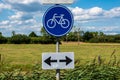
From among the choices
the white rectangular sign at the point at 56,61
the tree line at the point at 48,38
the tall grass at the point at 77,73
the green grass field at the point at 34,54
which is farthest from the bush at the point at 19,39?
the white rectangular sign at the point at 56,61

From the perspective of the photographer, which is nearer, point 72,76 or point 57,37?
point 57,37

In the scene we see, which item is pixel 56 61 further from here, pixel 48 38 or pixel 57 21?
pixel 48 38

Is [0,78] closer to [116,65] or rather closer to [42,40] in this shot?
[116,65]

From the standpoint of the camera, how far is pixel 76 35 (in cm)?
14462

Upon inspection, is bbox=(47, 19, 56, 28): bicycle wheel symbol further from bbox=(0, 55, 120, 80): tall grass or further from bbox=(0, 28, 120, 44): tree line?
bbox=(0, 28, 120, 44): tree line

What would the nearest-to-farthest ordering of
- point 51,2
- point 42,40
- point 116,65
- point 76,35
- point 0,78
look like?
point 51,2, point 0,78, point 116,65, point 42,40, point 76,35

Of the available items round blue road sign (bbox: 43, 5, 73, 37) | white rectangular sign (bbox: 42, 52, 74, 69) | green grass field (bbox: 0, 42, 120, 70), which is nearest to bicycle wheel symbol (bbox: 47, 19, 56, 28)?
round blue road sign (bbox: 43, 5, 73, 37)

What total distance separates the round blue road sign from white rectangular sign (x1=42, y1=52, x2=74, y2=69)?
0.44m

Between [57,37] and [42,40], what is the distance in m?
103

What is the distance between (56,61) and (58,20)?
2.83 ft

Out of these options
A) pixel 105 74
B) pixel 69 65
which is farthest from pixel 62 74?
pixel 69 65

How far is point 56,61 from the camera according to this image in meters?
8.31

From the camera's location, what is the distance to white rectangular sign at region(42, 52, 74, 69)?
830cm

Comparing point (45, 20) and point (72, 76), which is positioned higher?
point (45, 20)
